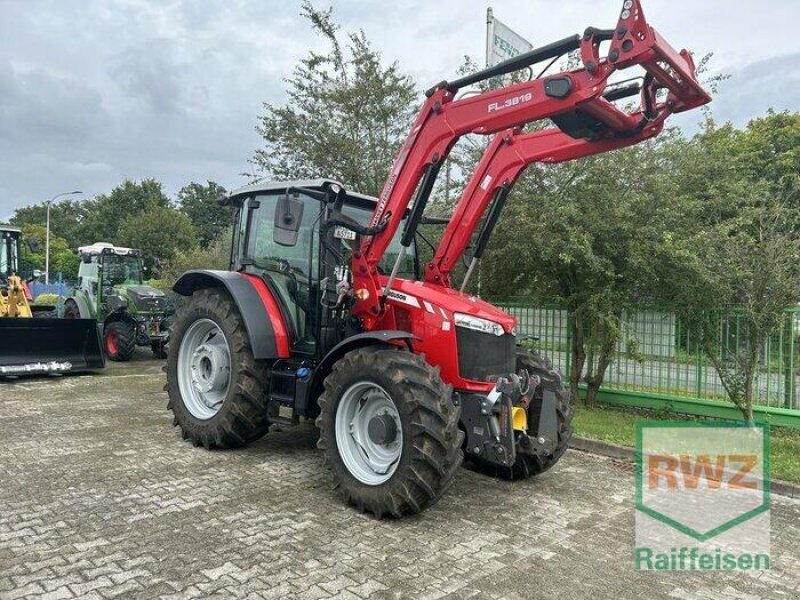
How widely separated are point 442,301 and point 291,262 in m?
1.78

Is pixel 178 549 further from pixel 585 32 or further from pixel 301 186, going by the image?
pixel 585 32

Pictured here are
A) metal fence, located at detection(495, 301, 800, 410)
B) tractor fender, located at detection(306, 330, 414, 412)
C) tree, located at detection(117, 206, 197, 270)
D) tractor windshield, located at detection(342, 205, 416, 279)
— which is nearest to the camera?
tractor fender, located at detection(306, 330, 414, 412)

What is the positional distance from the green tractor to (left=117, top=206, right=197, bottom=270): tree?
33180mm

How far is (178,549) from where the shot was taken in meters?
3.71

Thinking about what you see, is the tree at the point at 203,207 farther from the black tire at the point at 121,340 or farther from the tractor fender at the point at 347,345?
the tractor fender at the point at 347,345

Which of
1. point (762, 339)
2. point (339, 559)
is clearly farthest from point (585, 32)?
point (762, 339)

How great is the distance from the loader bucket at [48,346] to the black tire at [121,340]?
2.00 m

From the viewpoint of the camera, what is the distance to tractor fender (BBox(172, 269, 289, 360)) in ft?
18.2

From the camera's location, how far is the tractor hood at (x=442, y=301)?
187 inches

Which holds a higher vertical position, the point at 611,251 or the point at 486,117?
the point at 486,117

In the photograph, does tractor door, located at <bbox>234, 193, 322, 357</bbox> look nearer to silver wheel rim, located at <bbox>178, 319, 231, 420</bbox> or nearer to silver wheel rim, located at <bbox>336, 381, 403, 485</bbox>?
silver wheel rim, located at <bbox>178, 319, 231, 420</bbox>

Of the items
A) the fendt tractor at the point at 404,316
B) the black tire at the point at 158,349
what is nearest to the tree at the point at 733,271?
the fendt tractor at the point at 404,316

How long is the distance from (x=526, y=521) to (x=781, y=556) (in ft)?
5.26

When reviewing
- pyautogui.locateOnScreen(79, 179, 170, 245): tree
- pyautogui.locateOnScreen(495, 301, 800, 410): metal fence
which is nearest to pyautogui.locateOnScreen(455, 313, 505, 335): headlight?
pyautogui.locateOnScreen(495, 301, 800, 410): metal fence
